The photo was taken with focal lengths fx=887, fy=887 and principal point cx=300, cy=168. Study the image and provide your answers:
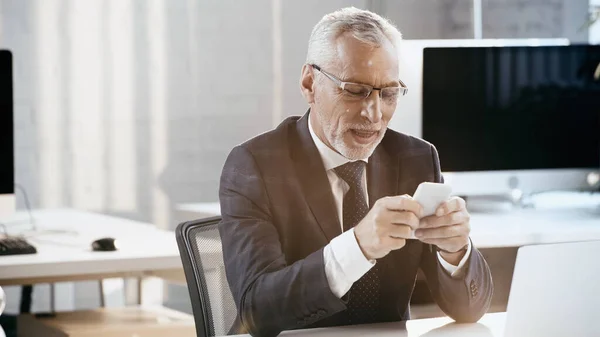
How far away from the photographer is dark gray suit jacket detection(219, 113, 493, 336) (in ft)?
4.99

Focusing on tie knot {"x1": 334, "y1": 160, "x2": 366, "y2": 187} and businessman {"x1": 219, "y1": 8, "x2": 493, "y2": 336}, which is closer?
businessman {"x1": 219, "y1": 8, "x2": 493, "y2": 336}

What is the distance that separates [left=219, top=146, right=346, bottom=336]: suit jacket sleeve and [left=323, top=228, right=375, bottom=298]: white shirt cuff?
0.5 inches

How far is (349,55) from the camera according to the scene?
1810mm

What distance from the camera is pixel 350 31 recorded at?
1.81m

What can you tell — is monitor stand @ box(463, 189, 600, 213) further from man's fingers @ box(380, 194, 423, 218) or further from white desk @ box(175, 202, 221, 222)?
man's fingers @ box(380, 194, 423, 218)

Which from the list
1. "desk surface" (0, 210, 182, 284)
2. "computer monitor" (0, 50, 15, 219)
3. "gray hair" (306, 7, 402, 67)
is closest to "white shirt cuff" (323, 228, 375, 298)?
"gray hair" (306, 7, 402, 67)

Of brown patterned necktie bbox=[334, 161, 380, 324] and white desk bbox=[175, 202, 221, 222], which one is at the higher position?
brown patterned necktie bbox=[334, 161, 380, 324]

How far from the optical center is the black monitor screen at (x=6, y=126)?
2.86 m

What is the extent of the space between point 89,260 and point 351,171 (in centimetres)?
97

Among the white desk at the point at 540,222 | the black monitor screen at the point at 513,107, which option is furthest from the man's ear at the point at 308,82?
the black monitor screen at the point at 513,107

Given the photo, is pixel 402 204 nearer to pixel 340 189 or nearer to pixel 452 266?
pixel 452 266

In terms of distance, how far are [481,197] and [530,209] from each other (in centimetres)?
45

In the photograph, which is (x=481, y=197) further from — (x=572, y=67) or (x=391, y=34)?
(x=391, y=34)

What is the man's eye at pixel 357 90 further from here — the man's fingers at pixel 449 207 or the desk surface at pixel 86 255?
the desk surface at pixel 86 255
